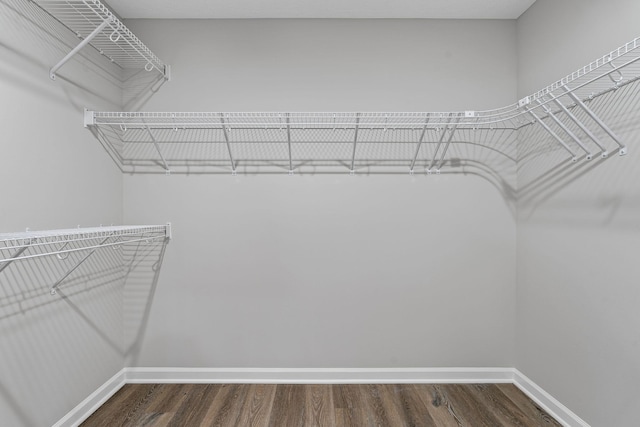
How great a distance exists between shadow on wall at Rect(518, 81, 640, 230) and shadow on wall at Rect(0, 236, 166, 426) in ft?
7.99

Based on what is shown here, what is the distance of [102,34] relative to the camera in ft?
6.48

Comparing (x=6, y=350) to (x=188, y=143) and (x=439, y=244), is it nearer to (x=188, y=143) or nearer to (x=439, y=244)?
(x=188, y=143)

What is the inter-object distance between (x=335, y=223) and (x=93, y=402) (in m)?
1.78

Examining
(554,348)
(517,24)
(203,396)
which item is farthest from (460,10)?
(203,396)

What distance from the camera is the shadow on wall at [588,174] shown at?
1.55 metres

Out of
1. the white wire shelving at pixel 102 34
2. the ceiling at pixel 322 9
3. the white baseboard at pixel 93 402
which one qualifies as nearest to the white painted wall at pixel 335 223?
the ceiling at pixel 322 9

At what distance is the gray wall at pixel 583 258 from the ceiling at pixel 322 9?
287 mm

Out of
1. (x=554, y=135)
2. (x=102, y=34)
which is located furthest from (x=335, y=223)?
(x=102, y=34)

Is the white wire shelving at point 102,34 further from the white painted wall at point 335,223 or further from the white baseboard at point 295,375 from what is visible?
the white baseboard at point 295,375

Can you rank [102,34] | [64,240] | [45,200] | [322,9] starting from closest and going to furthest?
[64,240] < [45,200] < [102,34] < [322,9]

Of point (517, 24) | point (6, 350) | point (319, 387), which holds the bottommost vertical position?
point (319, 387)

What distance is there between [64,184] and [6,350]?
2.67ft

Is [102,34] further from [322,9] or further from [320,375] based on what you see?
[320,375]

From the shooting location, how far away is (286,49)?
2.40 metres
